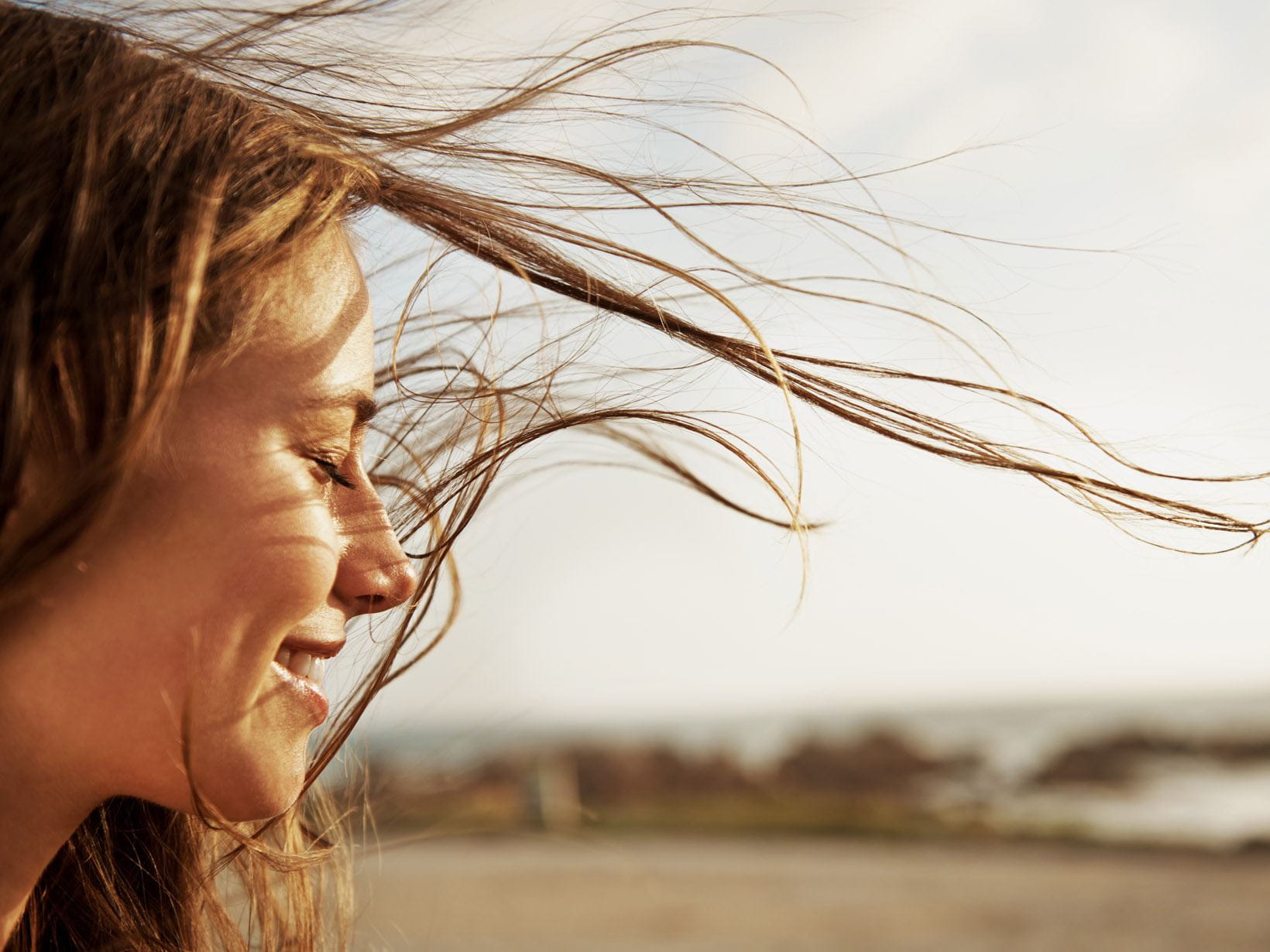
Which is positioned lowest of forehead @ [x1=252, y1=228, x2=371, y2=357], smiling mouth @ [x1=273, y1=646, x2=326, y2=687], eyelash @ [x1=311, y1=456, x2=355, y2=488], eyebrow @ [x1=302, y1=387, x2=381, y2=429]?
smiling mouth @ [x1=273, y1=646, x2=326, y2=687]

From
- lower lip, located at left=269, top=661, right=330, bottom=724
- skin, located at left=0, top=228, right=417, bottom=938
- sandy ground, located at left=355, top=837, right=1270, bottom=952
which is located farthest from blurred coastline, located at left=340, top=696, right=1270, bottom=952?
skin, located at left=0, top=228, right=417, bottom=938

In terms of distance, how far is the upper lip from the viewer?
169cm

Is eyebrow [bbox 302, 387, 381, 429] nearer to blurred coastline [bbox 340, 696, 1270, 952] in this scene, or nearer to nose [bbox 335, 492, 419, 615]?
nose [bbox 335, 492, 419, 615]

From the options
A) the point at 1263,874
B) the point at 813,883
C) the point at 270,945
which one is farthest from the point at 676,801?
the point at 270,945

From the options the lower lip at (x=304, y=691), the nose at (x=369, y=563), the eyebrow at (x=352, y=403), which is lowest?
the lower lip at (x=304, y=691)

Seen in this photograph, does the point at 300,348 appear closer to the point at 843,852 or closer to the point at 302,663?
the point at 302,663

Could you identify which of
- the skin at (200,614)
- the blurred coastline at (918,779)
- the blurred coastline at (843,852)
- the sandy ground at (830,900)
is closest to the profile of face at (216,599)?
the skin at (200,614)

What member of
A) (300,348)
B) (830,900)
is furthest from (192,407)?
(830,900)

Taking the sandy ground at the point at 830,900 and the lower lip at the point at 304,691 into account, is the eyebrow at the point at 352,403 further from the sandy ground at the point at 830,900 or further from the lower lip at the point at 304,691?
the sandy ground at the point at 830,900

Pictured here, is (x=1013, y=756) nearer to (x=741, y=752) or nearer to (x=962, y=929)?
(x=741, y=752)

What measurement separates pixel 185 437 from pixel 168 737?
41 cm

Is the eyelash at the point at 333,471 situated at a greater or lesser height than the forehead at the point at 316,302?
lesser

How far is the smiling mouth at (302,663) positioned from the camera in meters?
1.69

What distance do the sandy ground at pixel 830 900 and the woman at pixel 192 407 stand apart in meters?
5.82
